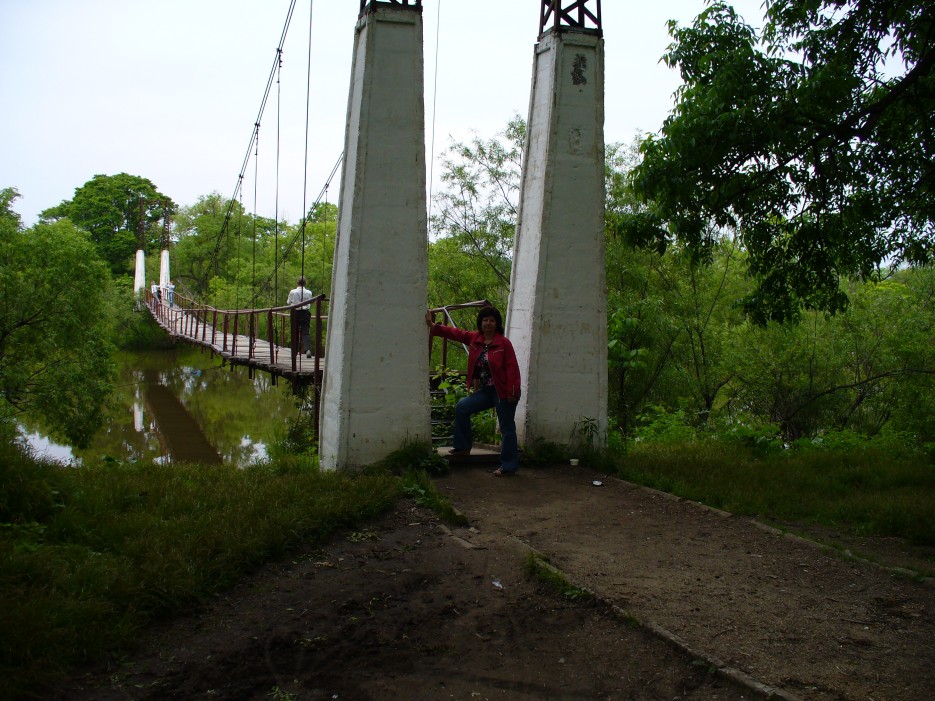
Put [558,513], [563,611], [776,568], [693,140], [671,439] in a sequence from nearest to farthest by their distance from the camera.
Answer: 1. [563,611]
2. [776,568]
3. [558,513]
4. [693,140]
5. [671,439]

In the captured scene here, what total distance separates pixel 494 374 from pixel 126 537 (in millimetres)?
3129

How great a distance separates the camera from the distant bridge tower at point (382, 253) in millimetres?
6262

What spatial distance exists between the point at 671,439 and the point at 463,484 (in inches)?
158

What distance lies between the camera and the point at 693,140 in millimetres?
6105

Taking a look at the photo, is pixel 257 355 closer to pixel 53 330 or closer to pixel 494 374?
pixel 53 330

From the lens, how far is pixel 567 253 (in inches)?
277

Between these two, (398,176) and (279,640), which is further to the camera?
(398,176)

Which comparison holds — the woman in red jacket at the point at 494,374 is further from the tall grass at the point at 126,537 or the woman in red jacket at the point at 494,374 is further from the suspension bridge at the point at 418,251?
the tall grass at the point at 126,537

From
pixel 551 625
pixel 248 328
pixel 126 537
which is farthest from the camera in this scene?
pixel 248 328

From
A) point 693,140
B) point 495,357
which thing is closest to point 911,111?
point 693,140

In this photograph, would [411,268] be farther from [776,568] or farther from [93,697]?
[93,697]

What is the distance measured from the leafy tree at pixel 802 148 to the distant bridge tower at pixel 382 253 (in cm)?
198

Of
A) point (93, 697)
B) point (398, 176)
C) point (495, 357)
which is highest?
point (398, 176)

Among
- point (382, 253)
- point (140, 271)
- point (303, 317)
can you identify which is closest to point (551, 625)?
point (382, 253)
